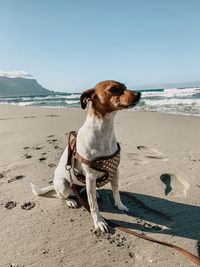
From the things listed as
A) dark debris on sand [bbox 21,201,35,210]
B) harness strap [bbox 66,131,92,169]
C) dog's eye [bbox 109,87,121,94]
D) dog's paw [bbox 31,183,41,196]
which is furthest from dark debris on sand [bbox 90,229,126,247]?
dog's eye [bbox 109,87,121,94]

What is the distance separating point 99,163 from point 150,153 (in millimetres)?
3329

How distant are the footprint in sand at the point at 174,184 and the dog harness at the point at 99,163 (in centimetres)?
120

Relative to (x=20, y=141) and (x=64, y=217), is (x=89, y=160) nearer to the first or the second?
(x=64, y=217)

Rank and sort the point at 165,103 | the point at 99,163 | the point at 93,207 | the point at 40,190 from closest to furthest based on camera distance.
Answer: the point at 99,163, the point at 93,207, the point at 40,190, the point at 165,103

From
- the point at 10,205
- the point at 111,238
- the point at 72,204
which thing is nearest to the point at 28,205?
the point at 10,205

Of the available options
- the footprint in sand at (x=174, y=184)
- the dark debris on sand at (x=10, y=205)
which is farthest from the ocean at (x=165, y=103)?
the dark debris on sand at (x=10, y=205)

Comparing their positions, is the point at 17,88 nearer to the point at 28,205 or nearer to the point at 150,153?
the point at 150,153

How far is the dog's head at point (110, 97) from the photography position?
3.35 metres

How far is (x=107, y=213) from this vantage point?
13.6 ft

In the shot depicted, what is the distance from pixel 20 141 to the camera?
8.20m

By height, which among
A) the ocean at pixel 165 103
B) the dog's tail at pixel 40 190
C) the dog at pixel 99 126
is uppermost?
the dog at pixel 99 126

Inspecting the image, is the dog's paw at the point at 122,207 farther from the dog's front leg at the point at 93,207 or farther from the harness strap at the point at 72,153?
the harness strap at the point at 72,153

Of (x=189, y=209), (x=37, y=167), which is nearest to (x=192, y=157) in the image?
(x=189, y=209)

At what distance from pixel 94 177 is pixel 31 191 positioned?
1411mm
